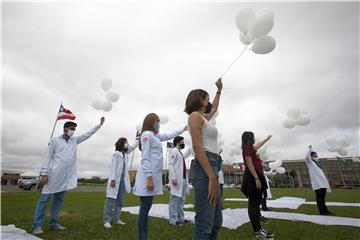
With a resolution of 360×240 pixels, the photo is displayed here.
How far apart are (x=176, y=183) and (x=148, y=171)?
255 centimetres

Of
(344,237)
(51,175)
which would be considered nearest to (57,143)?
(51,175)

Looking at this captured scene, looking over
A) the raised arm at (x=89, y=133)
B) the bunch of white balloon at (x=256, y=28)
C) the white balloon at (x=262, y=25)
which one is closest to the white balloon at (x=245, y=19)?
the bunch of white balloon at (x=256, y=28)

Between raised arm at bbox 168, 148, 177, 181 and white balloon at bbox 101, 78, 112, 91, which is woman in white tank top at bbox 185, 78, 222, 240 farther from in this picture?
white balloon at bbox 101, 78, 112, 91

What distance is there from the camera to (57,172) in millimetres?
4660

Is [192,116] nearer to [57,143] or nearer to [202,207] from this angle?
[202,207]

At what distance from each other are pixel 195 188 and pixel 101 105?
522 centimetres

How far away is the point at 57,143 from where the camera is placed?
4.82 m

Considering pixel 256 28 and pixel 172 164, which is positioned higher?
pixel 256 28

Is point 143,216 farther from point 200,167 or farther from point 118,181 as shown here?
point 118,181

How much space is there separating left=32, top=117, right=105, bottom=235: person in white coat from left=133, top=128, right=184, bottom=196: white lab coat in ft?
7.89

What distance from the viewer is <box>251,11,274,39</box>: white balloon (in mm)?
3982

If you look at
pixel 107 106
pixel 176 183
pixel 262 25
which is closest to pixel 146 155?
pixel 176 183

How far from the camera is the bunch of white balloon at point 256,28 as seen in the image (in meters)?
4.01

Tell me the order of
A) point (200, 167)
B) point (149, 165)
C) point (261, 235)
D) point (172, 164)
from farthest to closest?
point (172, 164) → point (261, 235) → point (149, 165) → point (200, 167)
